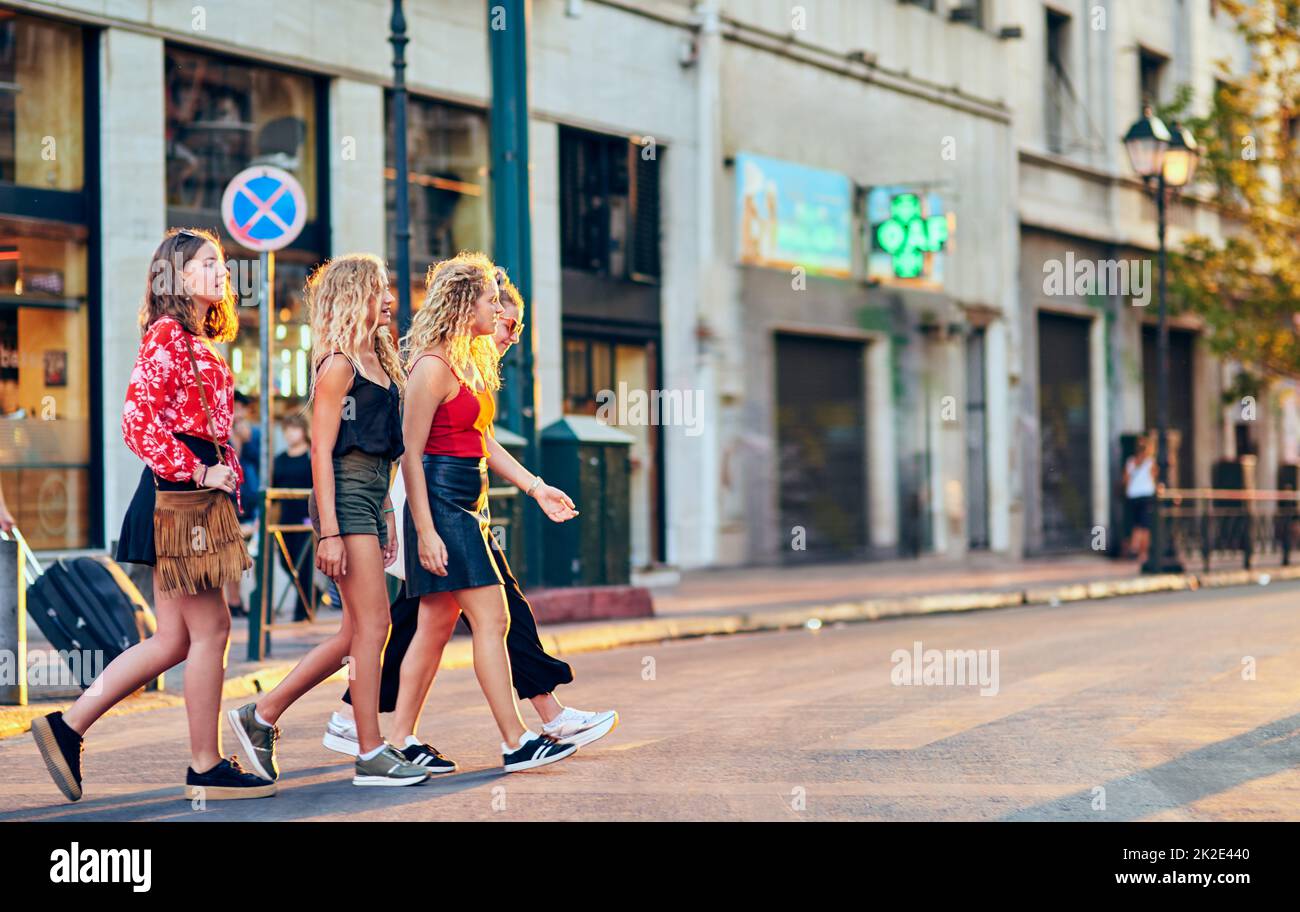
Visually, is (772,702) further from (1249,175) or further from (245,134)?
(1249,175)

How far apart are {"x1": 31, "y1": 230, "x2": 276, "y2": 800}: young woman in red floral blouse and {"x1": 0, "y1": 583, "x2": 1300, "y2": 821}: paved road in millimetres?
216

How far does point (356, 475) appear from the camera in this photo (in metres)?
7.16

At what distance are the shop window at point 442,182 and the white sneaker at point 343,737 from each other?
34.5 ft

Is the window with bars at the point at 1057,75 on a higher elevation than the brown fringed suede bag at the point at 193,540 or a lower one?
higher

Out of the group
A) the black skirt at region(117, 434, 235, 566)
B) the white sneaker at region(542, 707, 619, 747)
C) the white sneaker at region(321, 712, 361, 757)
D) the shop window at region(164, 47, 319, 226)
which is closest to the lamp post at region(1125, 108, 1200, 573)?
the shop window at region(164, 47, 319, 226)

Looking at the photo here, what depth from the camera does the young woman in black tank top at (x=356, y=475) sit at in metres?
7.08

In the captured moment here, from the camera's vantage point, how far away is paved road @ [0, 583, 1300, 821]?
671 cm

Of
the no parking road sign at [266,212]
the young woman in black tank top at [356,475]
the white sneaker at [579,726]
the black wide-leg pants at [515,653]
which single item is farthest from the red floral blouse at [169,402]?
the no parking road sign at [266,212]

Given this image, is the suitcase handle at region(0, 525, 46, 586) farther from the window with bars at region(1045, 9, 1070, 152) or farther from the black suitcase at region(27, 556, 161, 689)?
the window with bars at region(1045, 9, 1070, 152)

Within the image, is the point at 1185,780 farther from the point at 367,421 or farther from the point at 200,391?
the point at 200,391

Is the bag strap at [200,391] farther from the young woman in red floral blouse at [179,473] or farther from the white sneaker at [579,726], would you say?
the white sneaker at [579,726]

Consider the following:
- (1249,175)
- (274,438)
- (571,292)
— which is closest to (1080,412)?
(1249,175)
